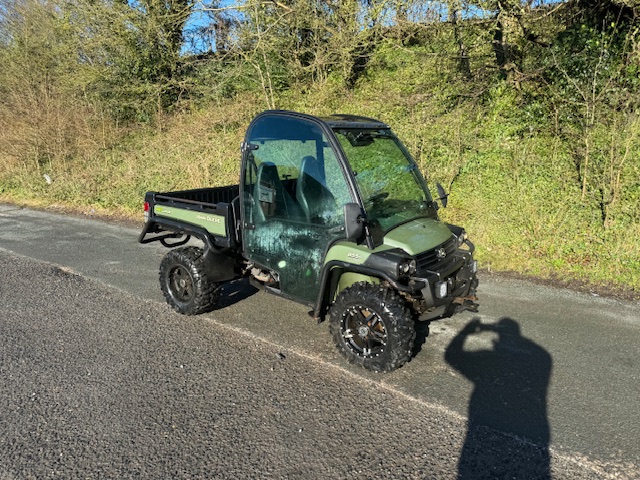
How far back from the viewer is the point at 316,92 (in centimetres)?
1322

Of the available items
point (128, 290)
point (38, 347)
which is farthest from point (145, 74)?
point (38, 347)

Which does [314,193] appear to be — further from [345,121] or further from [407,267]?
[407,267]

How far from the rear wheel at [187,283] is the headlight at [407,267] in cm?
218

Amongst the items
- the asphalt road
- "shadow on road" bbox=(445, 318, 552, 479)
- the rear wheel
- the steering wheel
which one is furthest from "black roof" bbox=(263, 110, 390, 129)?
"shadow on road" bbox=(445, 318, 552, 479)

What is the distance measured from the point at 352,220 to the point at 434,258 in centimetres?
81

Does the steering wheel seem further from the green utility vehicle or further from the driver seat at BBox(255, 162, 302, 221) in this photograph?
the driver seat at BBox(255, 162, 302, 221)

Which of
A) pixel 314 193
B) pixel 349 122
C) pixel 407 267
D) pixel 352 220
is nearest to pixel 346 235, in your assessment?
pixel 352 220

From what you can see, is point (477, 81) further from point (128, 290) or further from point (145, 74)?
point (145, 74)

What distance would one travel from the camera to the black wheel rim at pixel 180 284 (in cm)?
487

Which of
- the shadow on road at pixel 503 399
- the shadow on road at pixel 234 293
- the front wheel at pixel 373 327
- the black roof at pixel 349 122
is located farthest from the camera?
the shadow on road at pixel 234 293

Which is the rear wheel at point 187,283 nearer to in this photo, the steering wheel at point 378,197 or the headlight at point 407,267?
the steering wheel at point 378,197

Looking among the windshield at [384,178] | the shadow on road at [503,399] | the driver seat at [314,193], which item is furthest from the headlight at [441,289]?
the driver seat at [314,193]

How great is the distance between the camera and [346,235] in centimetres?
337

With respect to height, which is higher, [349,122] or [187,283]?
[349,122]
